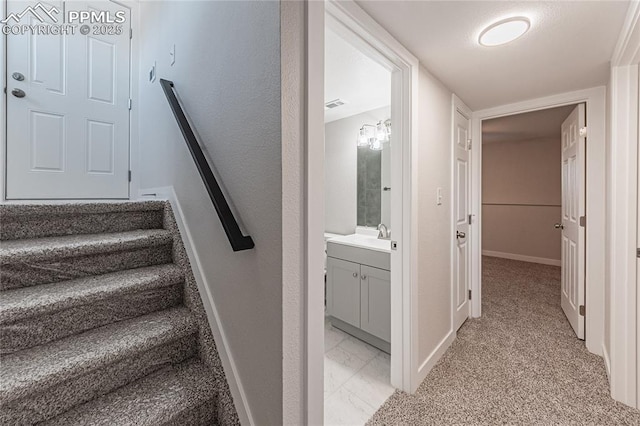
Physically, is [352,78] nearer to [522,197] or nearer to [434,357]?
[434,357]

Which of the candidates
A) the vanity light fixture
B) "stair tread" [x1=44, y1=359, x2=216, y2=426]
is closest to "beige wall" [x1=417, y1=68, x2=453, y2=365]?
the vanity light fixture

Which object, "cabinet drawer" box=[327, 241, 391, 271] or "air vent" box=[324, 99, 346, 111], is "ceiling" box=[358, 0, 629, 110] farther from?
"cabinet drawer" box=[327, 241, 391, 271]

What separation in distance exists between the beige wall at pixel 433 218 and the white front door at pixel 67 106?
2.73 meters

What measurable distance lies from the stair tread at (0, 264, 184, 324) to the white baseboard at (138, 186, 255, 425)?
145mm

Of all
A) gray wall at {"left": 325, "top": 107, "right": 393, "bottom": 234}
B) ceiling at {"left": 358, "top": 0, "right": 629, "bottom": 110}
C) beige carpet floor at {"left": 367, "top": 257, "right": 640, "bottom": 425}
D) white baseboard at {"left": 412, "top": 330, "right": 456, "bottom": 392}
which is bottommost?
beige carpet floor at {"left": 367, "top": 257, "right": 640, "bottom": 425}

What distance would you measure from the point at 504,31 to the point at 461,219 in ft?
5.20

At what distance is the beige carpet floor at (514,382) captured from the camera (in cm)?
157

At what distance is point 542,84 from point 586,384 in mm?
2174

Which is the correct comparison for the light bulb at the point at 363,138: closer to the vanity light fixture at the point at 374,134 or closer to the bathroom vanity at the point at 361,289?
the vanity light fixture at the point at 374,134

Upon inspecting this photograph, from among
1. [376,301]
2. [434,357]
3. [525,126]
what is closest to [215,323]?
[376,301]

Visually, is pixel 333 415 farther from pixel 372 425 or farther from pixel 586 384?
pixel 586 384

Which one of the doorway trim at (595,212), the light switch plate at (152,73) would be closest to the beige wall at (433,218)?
the doorway trim at (595,212)

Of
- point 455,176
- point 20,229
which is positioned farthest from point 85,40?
point 455,176

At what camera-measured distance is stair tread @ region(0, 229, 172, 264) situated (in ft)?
3.84
